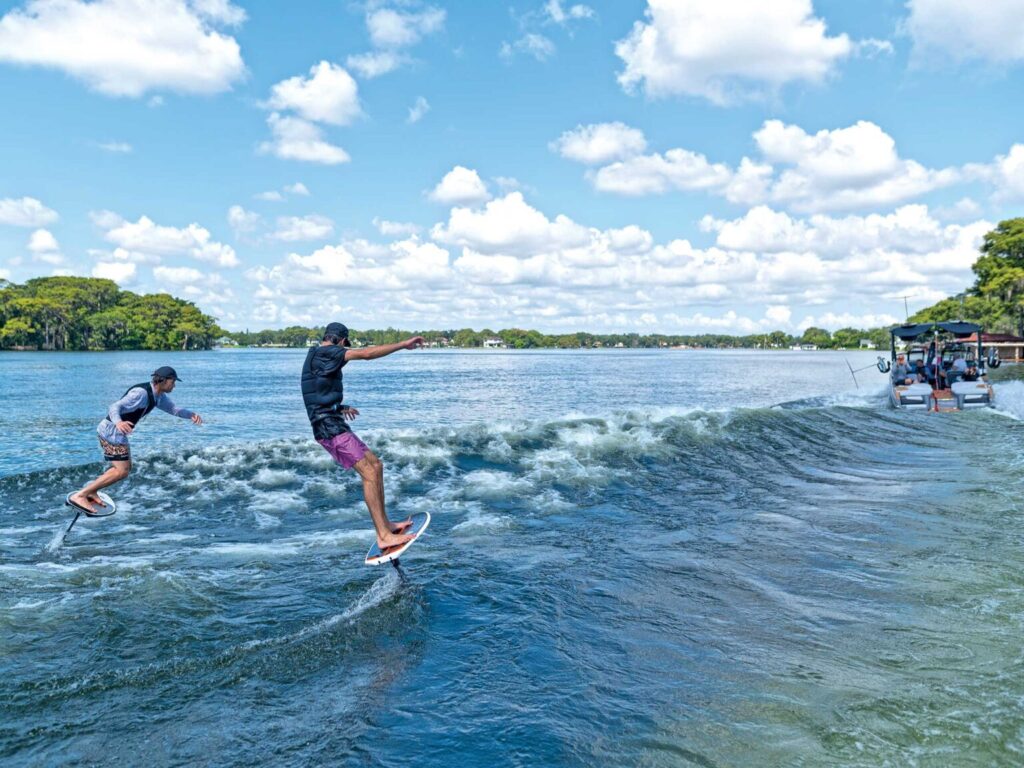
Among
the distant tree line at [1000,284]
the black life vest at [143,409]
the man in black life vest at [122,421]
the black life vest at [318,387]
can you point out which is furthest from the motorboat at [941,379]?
the distant tree line at [1000,284]

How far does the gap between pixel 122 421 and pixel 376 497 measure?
199 inches

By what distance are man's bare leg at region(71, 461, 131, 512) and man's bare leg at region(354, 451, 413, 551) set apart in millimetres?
5016

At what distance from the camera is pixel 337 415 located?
9.18 metres

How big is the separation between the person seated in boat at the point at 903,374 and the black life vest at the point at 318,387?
34.5 m

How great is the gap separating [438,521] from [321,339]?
528cm

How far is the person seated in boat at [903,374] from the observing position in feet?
116

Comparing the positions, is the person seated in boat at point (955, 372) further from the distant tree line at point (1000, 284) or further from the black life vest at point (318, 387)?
the distant tree line at point (1000, 284)

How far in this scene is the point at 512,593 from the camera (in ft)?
29.3

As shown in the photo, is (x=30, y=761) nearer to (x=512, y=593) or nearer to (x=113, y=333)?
Answer: (x=512, y=593)

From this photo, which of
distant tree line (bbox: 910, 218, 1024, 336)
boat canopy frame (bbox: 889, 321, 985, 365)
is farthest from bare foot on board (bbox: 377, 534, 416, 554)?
distant tree line (bbox: 910, 218, 1024, 336)

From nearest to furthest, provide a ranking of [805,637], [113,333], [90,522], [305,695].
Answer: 1. [305,695]
2. [805,637]
3. [90,522]
4. [113,333]

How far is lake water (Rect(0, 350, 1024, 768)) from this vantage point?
18.2ft

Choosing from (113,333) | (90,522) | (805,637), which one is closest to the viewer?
(805,637)

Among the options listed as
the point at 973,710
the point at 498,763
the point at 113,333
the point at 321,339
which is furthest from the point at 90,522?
the point at 113,333
